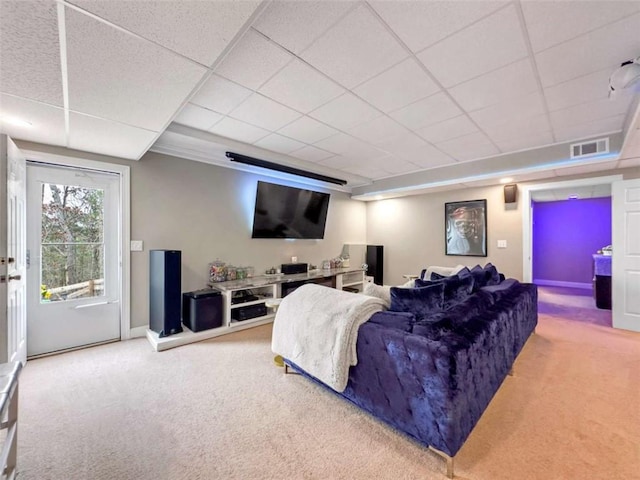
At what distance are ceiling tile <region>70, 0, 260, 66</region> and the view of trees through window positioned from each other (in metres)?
2.56

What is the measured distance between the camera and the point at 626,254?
3.56 metres

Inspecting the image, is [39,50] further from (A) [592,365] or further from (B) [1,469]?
(A) [592,365]

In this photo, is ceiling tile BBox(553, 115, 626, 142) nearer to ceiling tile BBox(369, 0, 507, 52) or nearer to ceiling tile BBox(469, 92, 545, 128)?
ceiling tile BBox(469, 92, 545, 128)

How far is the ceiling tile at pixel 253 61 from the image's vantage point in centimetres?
174

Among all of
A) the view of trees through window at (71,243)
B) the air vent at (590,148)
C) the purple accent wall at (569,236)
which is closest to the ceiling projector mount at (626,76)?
the air vent at (590,148)

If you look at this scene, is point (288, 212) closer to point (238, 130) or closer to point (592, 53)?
point (238, 130)

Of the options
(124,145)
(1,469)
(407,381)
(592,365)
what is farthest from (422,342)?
(124,145)

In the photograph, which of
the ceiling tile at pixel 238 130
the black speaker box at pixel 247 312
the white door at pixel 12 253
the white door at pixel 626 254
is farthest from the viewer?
the black speaker box at pixel 247 312

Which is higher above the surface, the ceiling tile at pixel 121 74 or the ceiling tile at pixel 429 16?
the ceiling tile at pixel 429 16

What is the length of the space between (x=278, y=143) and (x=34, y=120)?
2227 millimetres

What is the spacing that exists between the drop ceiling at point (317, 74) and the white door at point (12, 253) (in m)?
0.41

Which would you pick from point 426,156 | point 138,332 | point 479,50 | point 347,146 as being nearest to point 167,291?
point 138,332

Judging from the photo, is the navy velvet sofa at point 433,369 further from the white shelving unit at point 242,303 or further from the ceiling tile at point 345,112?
the white shelving unit at point 242,303

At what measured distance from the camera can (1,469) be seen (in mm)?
1055
